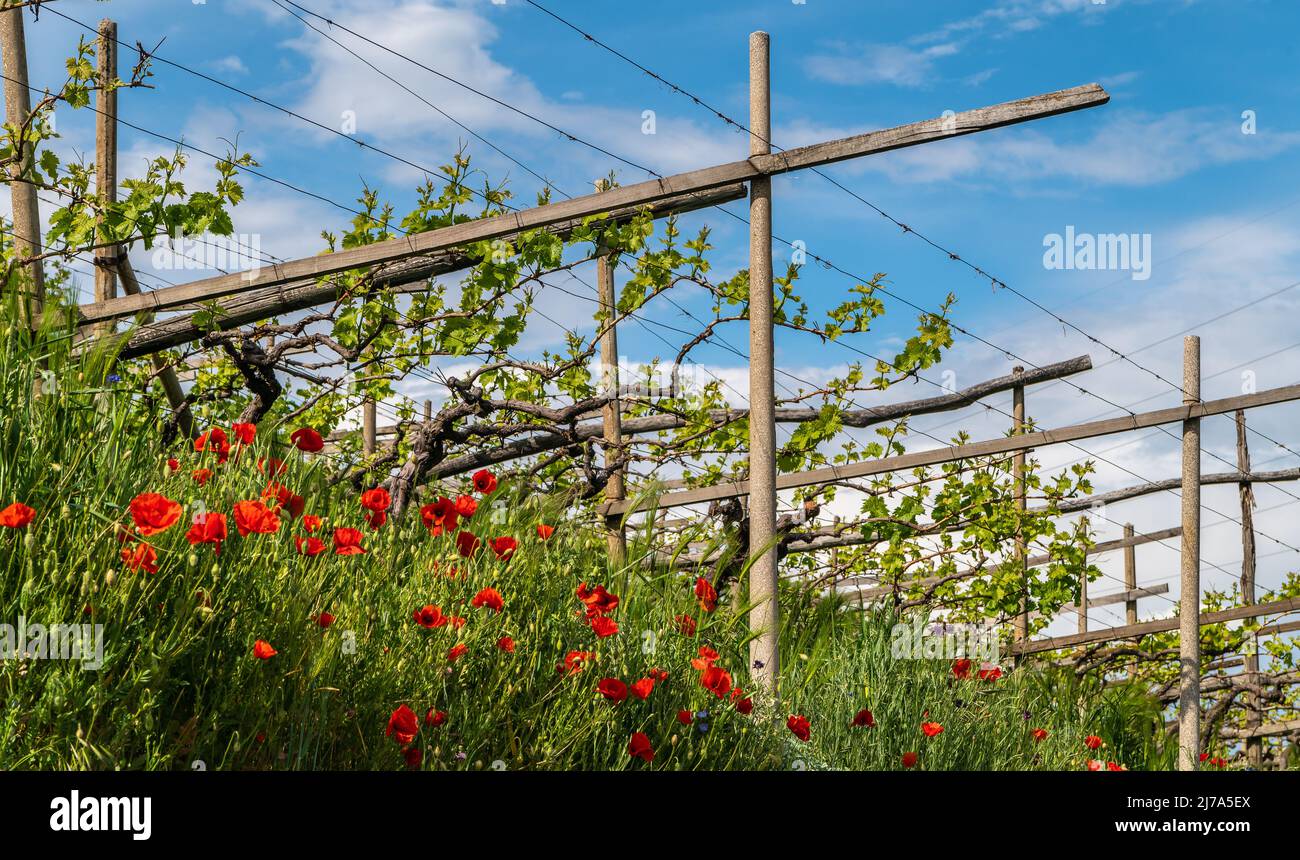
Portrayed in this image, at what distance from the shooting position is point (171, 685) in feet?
9.37

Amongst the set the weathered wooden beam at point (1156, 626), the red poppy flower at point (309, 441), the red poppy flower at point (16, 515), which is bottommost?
the weathered wooden beam at point (1156, 626)

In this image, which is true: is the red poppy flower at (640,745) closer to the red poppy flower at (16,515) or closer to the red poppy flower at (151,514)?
the red poppy flower at (151,514)

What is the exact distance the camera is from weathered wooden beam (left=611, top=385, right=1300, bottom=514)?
7.94 m

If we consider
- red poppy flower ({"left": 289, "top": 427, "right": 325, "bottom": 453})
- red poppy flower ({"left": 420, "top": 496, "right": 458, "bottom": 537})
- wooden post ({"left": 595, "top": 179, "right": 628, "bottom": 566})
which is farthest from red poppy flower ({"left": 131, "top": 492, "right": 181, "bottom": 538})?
wooden post ({"left": 595, "top": 179, "right": 628, "bottom": 566})

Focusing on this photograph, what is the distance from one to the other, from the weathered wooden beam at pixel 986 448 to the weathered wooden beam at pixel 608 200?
2.02 meters

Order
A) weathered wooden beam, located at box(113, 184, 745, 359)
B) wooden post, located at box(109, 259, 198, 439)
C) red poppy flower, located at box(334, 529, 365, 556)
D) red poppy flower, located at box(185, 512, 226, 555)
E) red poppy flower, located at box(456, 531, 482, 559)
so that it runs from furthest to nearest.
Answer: weathered wooden beam, located at box(113, 184, 745, 359) → wooden post, located at box(109, 259, 198, 439) → red poppy flower, located at box(456, 531, 482, 559) → red poppy flower, located at box(334, 529, 365, 556) → red poppy flower, located at box(185, 512, 226, 555)

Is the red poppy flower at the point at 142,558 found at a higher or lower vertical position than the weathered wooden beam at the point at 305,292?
lower

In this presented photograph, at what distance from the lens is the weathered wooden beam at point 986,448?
794 centimetres

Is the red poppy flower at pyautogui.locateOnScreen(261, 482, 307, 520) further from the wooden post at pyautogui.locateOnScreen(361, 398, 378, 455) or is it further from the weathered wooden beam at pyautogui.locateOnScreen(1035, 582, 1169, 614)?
the weathered wooden beam at pyautogui.locateOnScreen(1035, 582, 1169, 614)

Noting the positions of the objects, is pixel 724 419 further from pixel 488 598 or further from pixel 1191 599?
pixel 488 598

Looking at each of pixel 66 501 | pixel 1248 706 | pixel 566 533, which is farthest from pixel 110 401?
pixel 1248 706

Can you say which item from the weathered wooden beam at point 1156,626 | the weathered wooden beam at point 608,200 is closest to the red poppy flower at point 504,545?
the weathered wooden beam at point 608,200

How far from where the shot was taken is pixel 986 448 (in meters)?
8.91

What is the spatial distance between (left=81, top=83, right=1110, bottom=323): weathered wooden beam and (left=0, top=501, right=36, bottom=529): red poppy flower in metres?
3.21
